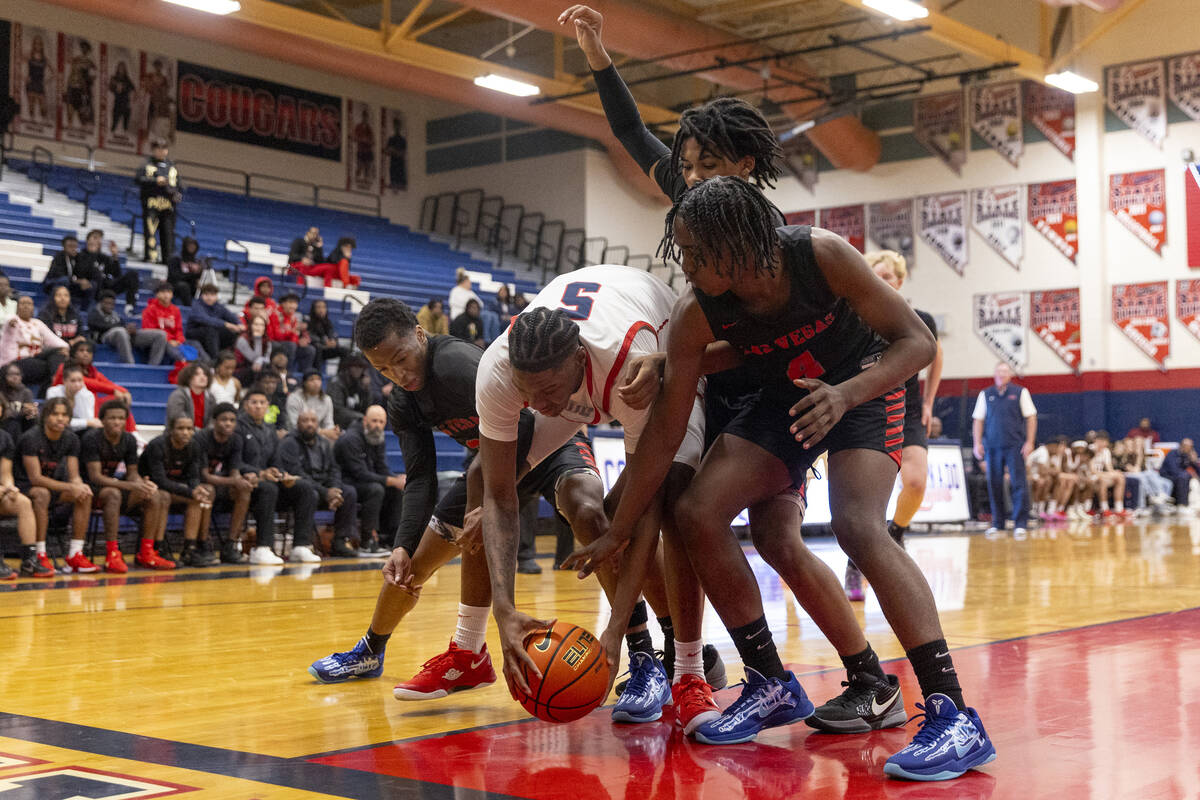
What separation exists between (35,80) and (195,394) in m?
12.8

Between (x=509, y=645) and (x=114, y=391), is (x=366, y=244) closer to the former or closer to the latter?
(x=114, y=391)

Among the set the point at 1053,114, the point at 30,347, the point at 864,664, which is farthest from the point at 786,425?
the point at 1053,114

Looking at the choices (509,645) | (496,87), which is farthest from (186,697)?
(496,87)

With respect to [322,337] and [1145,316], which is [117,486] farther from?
[1145,316]

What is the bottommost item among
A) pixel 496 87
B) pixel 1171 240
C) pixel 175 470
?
pixel 175 470

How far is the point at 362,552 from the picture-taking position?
424 inches

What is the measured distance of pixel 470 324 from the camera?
617 inches

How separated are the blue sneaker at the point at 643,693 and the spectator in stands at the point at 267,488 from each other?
21.9 feet

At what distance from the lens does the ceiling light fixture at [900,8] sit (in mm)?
15367

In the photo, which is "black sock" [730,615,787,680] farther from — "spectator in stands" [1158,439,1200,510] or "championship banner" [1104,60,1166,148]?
"championship banner" [1104,60,1166,148]

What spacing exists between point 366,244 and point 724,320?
1957cm

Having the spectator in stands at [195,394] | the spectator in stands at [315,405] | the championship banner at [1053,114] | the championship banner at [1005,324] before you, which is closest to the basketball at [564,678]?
the spectator in stands at [195,394]

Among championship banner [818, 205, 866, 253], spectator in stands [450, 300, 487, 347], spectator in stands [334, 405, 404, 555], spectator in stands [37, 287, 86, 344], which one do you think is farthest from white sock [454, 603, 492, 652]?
championship banner [818, 205, 866, 253]

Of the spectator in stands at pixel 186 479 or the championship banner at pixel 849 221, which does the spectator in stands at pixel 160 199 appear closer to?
the spectator in stands at pixel 186 479
